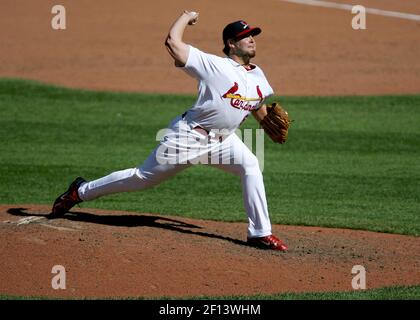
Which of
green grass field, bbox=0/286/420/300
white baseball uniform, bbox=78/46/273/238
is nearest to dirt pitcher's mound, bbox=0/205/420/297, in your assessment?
green grass field, bbox=0/286/420/300

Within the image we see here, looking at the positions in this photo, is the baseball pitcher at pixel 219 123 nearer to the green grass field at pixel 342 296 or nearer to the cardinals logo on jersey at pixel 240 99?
the cardinals logo on jersey at pixel 240 99

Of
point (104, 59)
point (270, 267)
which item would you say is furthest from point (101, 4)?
point (270, 267)

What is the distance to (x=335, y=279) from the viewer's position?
21.9 feet

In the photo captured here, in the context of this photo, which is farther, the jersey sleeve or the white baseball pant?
the white baseball pant

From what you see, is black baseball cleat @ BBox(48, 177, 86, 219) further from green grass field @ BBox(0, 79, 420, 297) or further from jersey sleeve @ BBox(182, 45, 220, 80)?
jersey sleeve @ BBox(182, 45, 220, 80)

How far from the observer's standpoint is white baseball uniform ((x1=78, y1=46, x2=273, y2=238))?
22.9 ft

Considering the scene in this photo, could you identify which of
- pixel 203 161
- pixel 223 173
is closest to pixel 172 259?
pixel 203 161

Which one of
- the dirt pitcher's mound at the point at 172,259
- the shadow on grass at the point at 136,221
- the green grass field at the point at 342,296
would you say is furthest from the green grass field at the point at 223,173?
the green grass field at the point at 342,296

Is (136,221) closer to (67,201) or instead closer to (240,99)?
(67,201)

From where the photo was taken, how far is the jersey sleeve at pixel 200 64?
22.6 ft

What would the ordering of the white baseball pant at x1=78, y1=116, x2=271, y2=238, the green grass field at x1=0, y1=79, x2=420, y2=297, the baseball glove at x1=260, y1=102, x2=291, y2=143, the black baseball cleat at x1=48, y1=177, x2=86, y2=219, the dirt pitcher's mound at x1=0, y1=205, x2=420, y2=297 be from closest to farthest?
1. the dirt pitcher's mound at x1=0, y1=205, x2=420, y2=297
2. the white baseball pant at x1=78, y1=116, x2=271, y2=238
3. the baseball glove at x1=260, y1=102, x2=291, y2=143
4. the black baseball cleat at x1=48, y1=177, x2=86, y2=219
5. the green grass field at x1=0, y1=79, x2=420, y2=297

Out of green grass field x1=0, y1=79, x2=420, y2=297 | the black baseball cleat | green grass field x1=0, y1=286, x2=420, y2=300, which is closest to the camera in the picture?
green grass field x1=0, y1=286, x2=420, y2=300

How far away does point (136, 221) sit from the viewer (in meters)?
8.01
